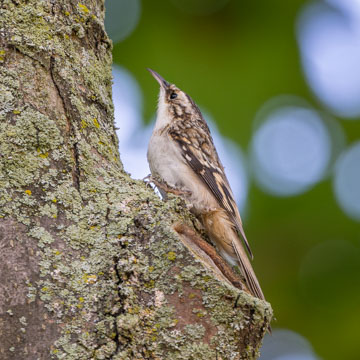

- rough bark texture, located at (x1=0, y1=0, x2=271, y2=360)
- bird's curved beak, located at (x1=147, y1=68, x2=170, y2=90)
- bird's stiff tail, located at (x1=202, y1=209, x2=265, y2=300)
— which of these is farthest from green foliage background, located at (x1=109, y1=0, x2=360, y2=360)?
rough bark texture, located at (x1=0, y1=0, x2=271, y2=360)

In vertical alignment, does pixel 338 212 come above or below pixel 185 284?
below

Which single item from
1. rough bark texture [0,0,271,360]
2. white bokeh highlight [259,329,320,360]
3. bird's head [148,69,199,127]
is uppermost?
rough bark texture [0,0,271,360]

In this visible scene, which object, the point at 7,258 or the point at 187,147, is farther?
the point at 187,147

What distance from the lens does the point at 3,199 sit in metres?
1.54

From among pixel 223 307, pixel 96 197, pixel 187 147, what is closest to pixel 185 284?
pixel 223 307

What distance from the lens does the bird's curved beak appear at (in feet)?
9.28

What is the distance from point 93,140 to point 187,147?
108 cm

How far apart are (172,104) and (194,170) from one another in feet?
1.29

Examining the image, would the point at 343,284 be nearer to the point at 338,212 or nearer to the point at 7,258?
the point at 338,212

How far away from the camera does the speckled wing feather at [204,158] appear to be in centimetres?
274

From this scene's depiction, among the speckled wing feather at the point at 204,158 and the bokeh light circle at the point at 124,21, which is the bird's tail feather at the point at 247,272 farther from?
the bokeh light circle at the point at 124,21

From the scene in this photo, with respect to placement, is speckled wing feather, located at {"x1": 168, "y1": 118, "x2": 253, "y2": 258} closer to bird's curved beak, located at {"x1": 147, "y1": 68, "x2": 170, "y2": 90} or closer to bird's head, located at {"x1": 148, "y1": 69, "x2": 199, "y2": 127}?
bird's head, located at {"x1": 148, "y1": 69, "x2": 199, "y2": 127}

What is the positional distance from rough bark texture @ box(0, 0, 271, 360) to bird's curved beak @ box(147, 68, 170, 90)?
0.97 meters

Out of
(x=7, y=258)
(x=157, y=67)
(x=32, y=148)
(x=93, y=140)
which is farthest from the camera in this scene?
(x=157, y=67)
